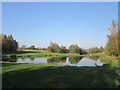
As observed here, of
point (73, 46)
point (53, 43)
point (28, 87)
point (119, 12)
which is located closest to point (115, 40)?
point (119, 12)

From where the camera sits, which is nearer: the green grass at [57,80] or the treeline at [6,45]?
the green grass at [57,80]

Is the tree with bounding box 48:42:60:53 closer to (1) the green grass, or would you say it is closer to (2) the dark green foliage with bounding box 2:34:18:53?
(2) the dark green foliage with bounding box 2:34:18:53

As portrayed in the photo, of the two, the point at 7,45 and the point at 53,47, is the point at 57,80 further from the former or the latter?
the point at 53,47

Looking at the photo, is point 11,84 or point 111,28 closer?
point 11,84

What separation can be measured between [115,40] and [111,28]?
236cm

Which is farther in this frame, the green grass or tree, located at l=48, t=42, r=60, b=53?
tree, located at l=48, t=42, r=60, b=53

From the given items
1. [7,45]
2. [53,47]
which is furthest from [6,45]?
[53,47]

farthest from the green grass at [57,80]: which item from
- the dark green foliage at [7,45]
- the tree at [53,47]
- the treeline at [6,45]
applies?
the tree at [53,47]

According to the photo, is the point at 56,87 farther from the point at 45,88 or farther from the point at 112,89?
the point at 112,89

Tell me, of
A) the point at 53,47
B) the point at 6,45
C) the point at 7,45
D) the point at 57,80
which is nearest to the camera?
the point at 57,80

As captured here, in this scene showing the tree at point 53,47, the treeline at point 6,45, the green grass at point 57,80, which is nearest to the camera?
the green grass at point 57,80

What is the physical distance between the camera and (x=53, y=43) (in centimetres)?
8994

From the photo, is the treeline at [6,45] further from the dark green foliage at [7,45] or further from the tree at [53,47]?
the tree at [53,47]

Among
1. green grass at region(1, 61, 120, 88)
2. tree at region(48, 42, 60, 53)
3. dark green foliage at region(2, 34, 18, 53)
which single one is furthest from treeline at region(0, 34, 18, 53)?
tree at region(48, 42, 60, 53)
